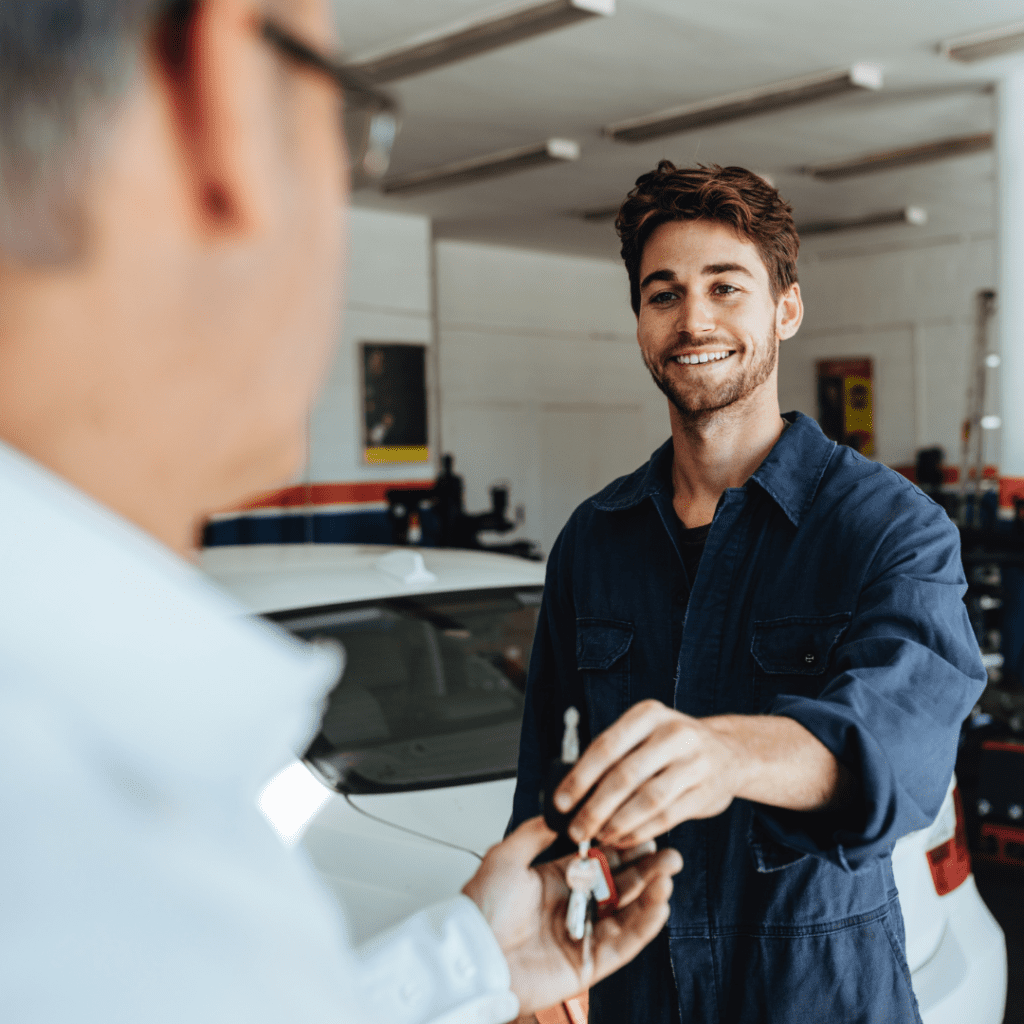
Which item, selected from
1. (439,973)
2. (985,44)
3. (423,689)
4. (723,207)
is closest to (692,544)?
(723,207)

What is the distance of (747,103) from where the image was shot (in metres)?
6.84

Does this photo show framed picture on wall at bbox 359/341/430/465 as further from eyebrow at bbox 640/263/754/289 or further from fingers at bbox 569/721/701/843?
fingers at bbox 569/721/701/843

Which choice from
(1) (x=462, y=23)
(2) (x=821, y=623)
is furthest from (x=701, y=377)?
(1) (x=462, y=23)

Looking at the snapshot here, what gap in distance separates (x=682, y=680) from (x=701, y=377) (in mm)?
422

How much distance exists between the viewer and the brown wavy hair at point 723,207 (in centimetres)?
153

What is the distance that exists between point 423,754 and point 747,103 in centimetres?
559

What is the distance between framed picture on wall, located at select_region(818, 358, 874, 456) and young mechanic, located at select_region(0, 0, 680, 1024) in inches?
461

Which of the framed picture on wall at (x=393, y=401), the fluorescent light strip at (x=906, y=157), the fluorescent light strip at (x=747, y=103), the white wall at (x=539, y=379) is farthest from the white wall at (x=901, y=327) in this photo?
the fluorescent light strip at (x=747, y=103)

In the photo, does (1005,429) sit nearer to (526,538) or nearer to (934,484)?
(934,484)

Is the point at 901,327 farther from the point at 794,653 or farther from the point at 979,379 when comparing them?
the point at 794,653

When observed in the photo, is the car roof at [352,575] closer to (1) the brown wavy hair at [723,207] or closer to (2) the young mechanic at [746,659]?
(2) the young mechanic at [746,659]

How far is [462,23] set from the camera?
18.1 feet

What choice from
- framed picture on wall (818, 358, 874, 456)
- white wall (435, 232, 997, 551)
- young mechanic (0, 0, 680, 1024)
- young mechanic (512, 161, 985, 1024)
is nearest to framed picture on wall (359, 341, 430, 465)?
white wall (435, 232, 997, 551)

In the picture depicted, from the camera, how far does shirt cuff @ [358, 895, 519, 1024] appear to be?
87 cm
